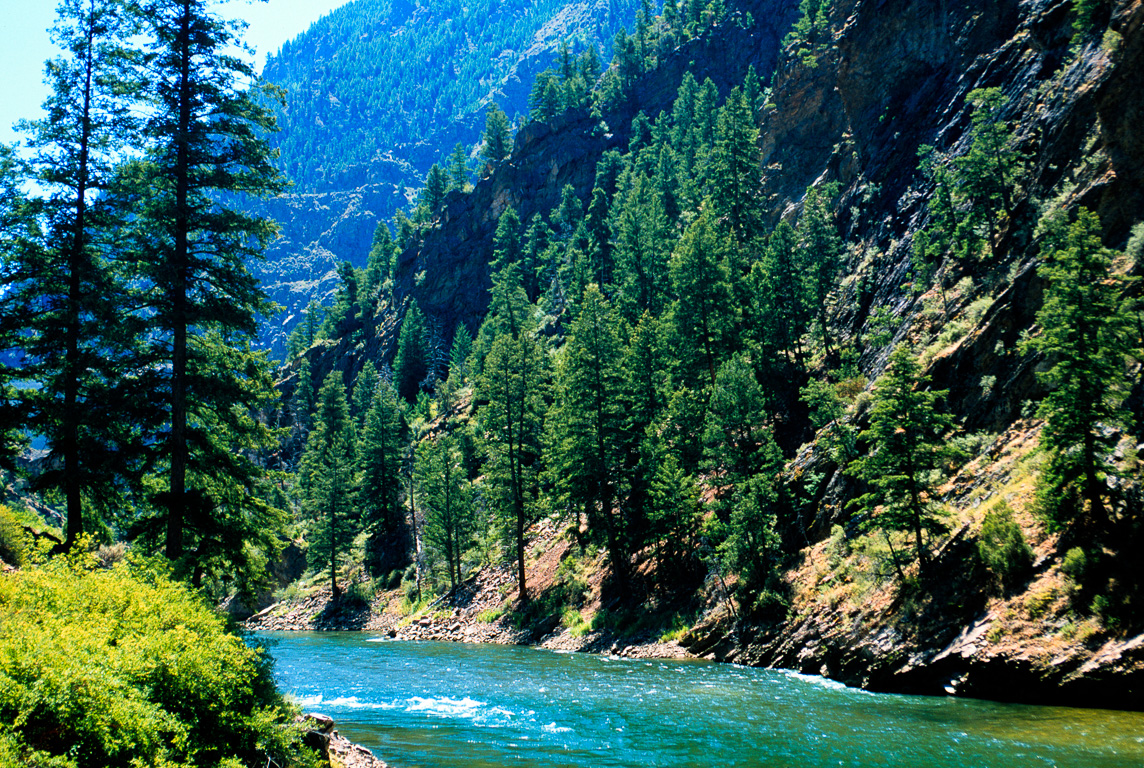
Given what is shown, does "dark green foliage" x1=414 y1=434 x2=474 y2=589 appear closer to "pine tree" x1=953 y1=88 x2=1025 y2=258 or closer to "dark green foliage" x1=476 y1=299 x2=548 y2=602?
"dark green foliage" x1=476 y1=299 x2=548 y2=602

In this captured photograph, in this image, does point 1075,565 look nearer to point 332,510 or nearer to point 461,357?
point 332,510

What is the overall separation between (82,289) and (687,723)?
19.3m

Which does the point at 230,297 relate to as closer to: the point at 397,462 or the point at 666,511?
the point at 666,511

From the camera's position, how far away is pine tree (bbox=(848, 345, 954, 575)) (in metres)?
22.5

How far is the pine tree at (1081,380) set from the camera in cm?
1819

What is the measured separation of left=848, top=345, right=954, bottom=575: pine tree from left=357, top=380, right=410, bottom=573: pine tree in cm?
4847

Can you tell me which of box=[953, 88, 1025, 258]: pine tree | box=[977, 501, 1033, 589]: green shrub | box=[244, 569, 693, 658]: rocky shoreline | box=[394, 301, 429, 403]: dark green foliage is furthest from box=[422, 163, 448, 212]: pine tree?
box=[977, 501, 1033, 589]: green shrub

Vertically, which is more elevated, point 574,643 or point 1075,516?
point 1075,516

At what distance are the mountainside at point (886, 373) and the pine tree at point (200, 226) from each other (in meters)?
20.9

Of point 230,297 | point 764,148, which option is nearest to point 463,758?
point 230,297

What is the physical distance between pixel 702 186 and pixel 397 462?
41.6 meters

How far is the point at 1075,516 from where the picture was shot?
1867 cm

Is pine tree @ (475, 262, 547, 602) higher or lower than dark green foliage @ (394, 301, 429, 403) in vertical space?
lower

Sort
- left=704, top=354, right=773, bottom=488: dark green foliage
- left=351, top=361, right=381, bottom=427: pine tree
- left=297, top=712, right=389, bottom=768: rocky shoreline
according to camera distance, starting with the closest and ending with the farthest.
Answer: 1. left=297, top=712, right=389, bottom=768: rocky shoreline
2. left=704, top=354, right=773, bottom=488: dark green foliage
3. left=351, top=361, right=381, bottom=427: pine tree
